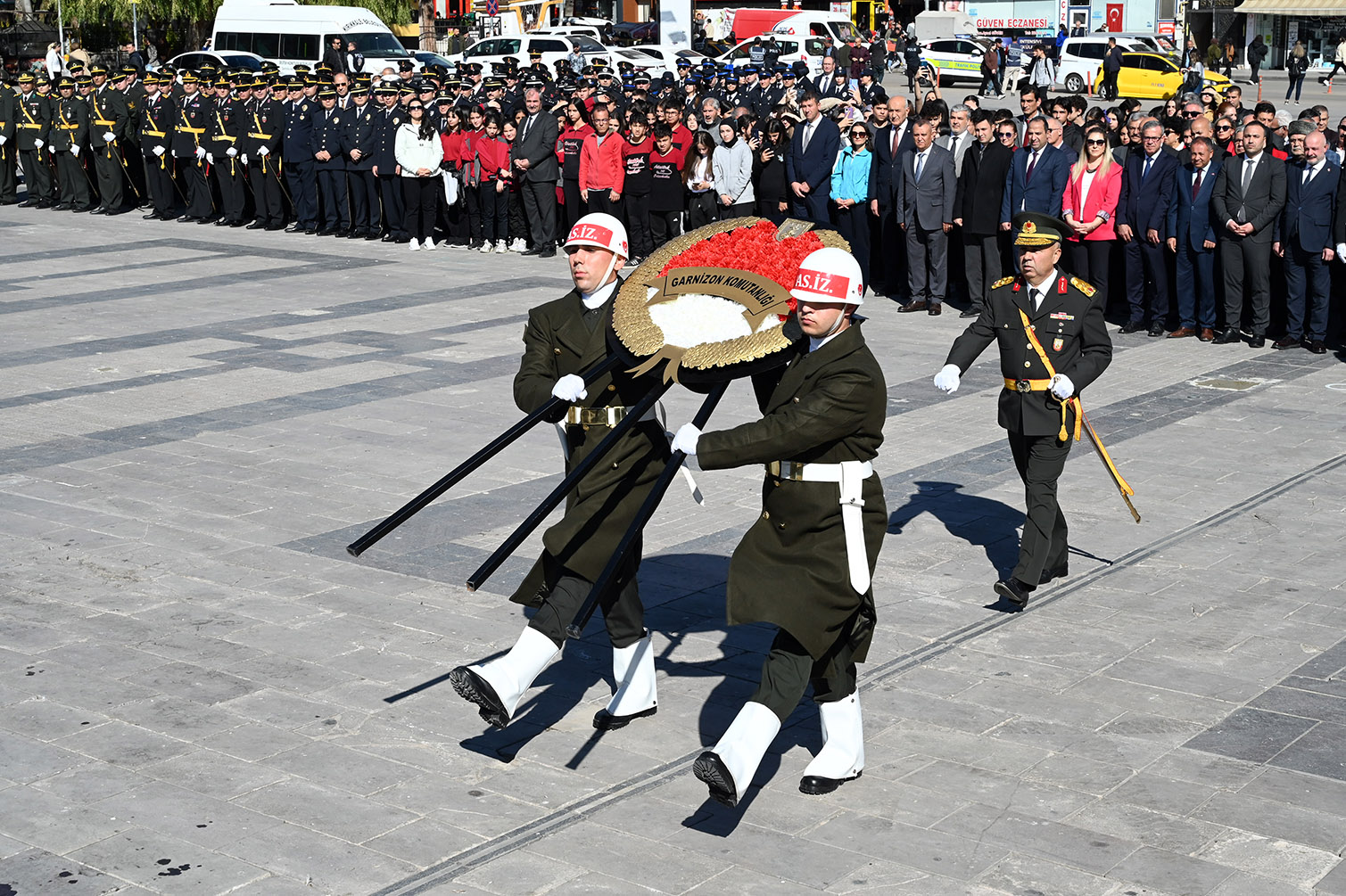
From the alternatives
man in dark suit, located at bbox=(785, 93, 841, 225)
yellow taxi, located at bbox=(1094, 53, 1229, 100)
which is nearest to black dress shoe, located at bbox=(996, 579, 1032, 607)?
man in dark suit, located at bbox=(785, 93, 841, 225)

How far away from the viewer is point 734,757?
205 inches

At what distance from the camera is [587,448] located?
6.09 metres

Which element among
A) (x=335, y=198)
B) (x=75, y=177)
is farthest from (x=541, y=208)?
(x=75, y=177)

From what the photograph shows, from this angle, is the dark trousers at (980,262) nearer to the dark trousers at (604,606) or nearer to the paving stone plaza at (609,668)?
the paving stone plaza at (609,668)

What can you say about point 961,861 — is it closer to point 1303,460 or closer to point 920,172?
point 1303,460

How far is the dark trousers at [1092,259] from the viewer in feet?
48.0

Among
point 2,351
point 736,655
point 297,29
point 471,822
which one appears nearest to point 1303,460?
point 736,655

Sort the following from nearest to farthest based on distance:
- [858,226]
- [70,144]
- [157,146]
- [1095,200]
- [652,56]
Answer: [1095,200] < [858,226] < [157,146] < [70,144] < [652,56]

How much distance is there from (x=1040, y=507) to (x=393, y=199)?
1452 centimetres

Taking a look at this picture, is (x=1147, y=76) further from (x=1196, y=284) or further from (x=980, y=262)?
(x=1196, y=284)

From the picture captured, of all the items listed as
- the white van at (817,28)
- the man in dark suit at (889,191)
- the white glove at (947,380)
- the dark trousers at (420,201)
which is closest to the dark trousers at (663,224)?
the man in dark suit at (889,191)

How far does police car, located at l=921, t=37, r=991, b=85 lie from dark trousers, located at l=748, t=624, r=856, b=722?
146 feet

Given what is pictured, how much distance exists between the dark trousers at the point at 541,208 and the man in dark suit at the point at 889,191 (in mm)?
4340

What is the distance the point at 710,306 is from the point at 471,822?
1.94m
